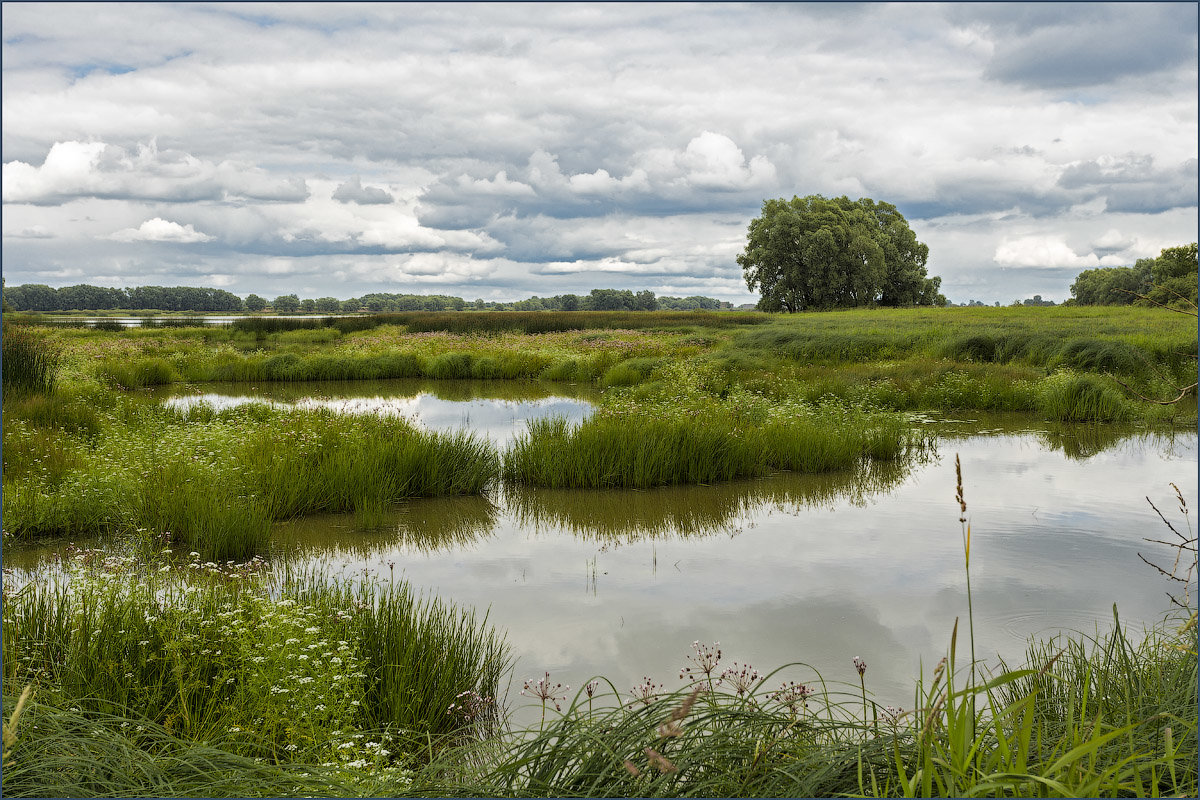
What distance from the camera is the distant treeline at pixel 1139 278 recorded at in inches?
621

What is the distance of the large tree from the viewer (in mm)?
52031

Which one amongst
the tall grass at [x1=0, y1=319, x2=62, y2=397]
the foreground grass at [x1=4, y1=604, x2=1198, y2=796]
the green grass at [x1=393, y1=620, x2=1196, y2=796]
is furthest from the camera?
the tall grass at [x1=0, y1=319, x2=62, y2=397]

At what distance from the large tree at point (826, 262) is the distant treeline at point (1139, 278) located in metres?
13.4

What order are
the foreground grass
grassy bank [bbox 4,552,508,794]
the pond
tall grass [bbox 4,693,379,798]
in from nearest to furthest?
1. the foreground grass
2. tall grass [bbox 4,693,379,798]
3. grassy bank [bbox 4,552,508,794]
4. the pond

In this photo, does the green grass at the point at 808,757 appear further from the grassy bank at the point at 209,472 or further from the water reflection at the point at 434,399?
the water reflection at the point at 434,399

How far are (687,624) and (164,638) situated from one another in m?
3.26

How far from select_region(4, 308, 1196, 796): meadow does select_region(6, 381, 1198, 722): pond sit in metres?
0.31

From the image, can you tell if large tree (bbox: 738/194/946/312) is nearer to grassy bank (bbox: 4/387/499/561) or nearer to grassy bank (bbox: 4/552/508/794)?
grassy bank (bbox: 4/387/499/561)

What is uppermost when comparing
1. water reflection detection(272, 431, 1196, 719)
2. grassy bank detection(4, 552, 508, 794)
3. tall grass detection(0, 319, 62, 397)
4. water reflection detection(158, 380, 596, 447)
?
tall grass detection(0, 319, 62, 397)

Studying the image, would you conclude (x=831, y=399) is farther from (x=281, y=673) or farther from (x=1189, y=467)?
(x=281, y=673)

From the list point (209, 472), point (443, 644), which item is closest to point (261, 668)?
point (443, 644)

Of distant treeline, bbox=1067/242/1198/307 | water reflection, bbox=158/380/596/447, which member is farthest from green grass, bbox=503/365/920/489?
distant treeline, bbox=1067/242/1198/307

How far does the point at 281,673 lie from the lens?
4098mm

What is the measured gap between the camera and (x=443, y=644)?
15.5ft
